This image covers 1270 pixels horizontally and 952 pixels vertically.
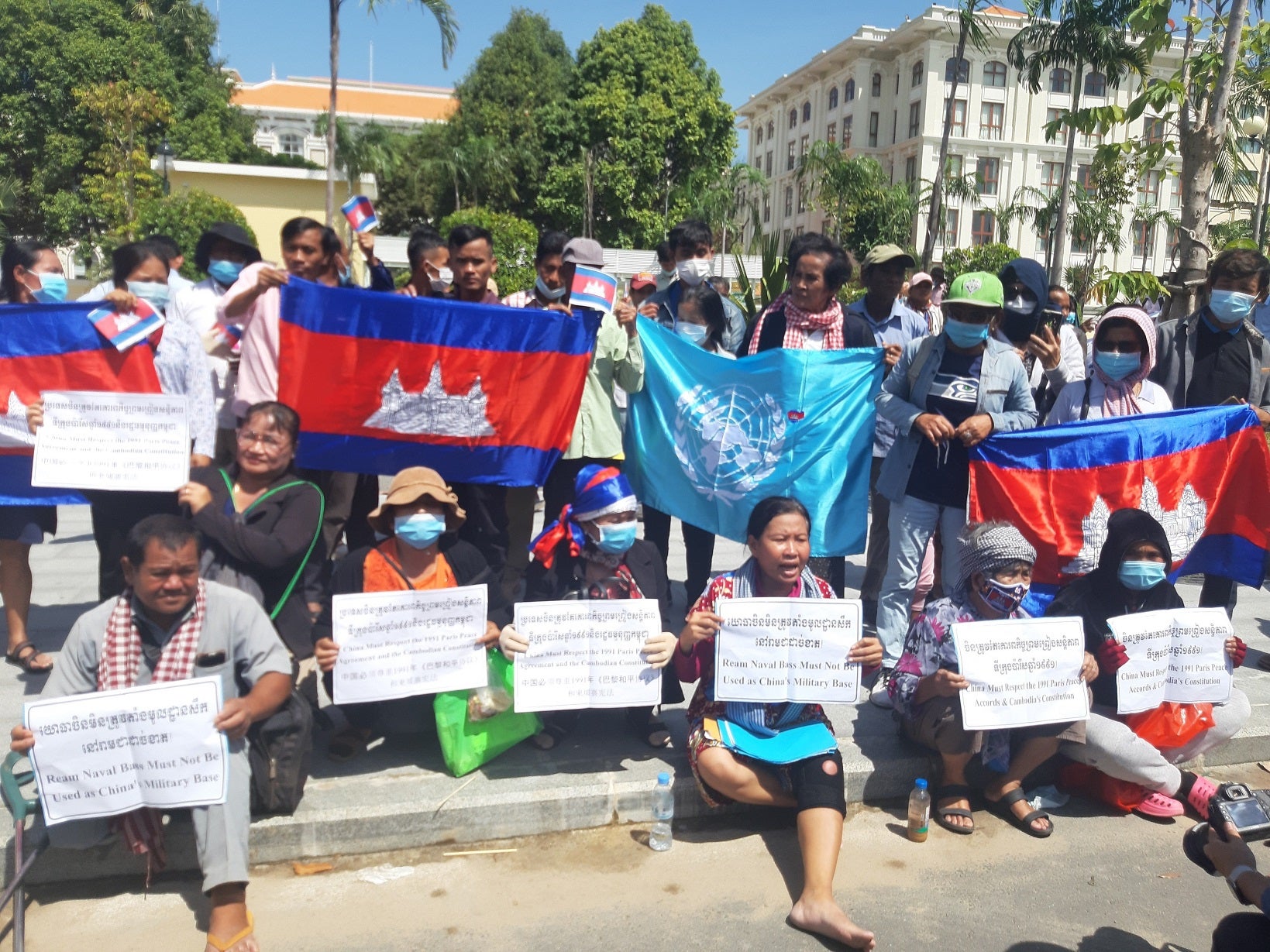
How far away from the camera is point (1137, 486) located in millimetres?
4715

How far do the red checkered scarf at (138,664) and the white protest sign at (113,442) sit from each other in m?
0.98

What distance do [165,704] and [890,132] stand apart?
63842mm

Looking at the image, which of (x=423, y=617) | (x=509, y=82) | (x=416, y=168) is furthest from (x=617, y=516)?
(x=509, y=82)

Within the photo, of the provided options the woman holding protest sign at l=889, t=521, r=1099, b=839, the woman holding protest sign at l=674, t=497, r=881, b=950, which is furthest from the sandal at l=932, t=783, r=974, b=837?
the woman holding protest sign at l=674, t=497, r=881, b=950

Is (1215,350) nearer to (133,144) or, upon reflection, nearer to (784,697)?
(784,697)

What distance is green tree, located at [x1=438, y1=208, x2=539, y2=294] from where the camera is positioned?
25.1 m

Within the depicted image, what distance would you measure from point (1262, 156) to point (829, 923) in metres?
27.8

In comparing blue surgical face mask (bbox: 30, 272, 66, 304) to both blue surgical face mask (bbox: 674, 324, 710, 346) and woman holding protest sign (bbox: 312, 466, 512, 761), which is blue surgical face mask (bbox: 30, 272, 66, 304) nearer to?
woman holding protest sign (bbox: 312, 466, 512, 761)

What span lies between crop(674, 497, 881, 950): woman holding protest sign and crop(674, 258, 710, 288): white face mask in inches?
86.7

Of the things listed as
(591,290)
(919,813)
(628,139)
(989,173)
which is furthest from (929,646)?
(989,173)

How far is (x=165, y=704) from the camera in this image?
2969mm

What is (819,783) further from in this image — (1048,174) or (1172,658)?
(1048,174)

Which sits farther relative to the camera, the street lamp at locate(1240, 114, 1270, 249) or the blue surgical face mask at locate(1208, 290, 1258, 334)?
the street lamp at locate(1240, 114, 1270, 249)

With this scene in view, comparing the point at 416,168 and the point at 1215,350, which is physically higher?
the point at 416,168
